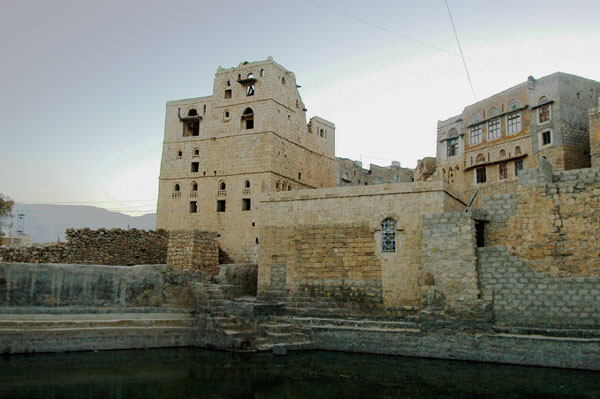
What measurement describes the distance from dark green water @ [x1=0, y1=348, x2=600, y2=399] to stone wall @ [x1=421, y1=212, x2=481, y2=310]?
5.58 feet

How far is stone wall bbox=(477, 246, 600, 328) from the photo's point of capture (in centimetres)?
1162

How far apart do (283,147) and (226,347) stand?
526 inches

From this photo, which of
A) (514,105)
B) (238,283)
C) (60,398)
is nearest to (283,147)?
(238,283)

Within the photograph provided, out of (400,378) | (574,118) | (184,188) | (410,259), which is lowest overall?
(400,378)

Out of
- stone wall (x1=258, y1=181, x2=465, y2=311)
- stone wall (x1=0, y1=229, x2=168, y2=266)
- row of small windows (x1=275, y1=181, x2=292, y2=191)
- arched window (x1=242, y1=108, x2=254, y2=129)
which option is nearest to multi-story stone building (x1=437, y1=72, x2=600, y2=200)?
row of small windows (x1=275, y1=181, x2=292, y2=191)

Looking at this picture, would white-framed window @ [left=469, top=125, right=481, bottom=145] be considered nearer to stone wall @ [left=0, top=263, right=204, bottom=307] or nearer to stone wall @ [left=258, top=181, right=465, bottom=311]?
stone wall @ [left=258, top=181, right=465, bottom=311]

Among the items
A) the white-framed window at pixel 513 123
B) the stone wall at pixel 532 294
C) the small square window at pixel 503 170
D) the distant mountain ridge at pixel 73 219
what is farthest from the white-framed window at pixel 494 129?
the distant mountain ridge at pixel 73 219

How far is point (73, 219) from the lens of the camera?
14412 centimetres

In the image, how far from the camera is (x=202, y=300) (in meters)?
15.0

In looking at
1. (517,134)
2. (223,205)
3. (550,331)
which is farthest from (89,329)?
(517,134)

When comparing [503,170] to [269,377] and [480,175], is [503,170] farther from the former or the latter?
[269,377]

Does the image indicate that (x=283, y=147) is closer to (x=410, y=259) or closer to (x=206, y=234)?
(x=206, y=234)

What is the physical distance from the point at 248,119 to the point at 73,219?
136 meters

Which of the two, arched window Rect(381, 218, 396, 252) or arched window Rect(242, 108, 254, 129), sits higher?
arched window Rect(242, 108, 254, 129)
